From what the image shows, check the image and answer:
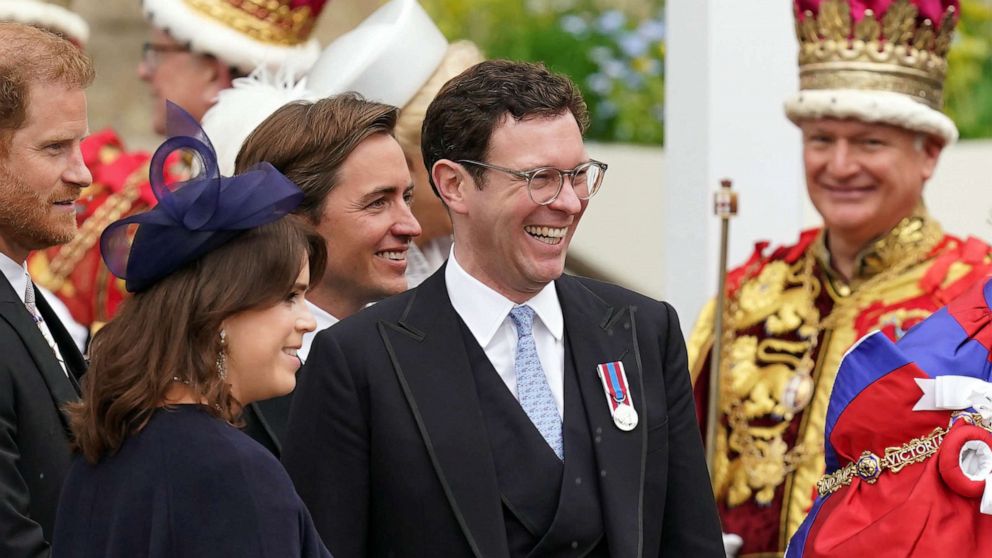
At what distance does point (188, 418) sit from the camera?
10.2 feet

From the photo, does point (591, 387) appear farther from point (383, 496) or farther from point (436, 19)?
point (436, 19)

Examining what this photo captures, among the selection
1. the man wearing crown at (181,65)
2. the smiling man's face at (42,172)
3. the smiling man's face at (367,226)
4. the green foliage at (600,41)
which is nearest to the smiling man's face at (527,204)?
the smiling man's face at (367,226)

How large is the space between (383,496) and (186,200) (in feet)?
2.25

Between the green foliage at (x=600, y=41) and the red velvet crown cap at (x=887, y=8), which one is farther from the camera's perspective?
the green foliage at (x=600, y=41)

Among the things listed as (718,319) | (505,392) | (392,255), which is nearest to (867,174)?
(718,319)

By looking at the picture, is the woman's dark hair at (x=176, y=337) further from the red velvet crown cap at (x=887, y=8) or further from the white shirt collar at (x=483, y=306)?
the red velvet crown cap at (x=887, y=8)

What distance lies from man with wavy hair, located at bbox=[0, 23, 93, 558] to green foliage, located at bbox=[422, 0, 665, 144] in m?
5.43

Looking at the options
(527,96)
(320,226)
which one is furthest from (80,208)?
(527,96)

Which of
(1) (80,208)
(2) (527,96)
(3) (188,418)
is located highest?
(2) (527,96)

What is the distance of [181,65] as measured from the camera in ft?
20.4

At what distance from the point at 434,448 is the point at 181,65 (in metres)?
3.02

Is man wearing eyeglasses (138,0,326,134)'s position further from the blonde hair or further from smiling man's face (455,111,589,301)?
smiling man's face (455,111,589,301)

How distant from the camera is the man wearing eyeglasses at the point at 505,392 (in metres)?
3.49

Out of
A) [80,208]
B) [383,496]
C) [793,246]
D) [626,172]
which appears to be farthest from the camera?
[626,172]
